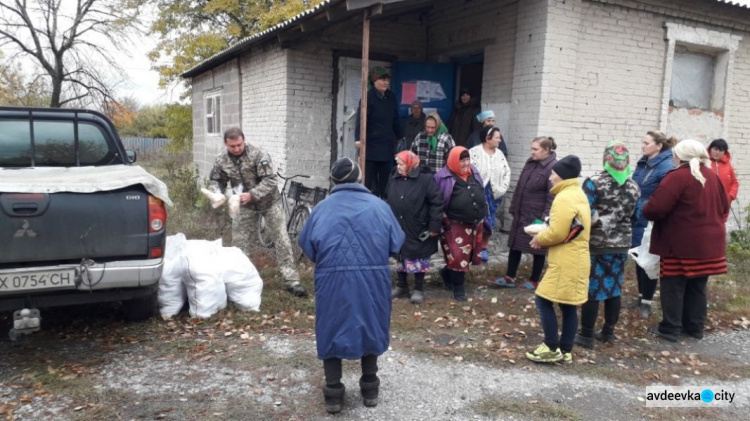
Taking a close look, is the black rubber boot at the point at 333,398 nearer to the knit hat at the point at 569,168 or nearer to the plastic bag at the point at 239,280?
the plastic bag at the point at 239,280

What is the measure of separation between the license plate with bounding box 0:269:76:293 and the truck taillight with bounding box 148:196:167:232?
23.8 inches

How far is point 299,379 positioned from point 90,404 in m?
1.32

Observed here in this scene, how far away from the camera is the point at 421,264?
546 centimetres

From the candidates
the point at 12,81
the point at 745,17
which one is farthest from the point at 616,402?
the point at 12,81

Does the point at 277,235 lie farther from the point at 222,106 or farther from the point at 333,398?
the point at 222,106

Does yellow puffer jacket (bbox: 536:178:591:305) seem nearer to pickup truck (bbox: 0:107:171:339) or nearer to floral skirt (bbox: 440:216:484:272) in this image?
floral skirt (bbox: 440:216:484:272)

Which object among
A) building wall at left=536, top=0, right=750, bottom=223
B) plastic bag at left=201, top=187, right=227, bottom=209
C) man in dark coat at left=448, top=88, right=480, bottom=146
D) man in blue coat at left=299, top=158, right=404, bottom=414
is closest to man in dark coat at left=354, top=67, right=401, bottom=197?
man in dark coat at left=448, top=88, right=480, bottom=146

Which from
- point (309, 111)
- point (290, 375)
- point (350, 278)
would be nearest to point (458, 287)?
point (290, 375)

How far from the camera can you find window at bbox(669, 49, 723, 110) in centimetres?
828

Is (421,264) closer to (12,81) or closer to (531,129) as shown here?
(531,129)

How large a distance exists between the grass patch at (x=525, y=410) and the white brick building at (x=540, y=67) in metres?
4.27

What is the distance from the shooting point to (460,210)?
17.6 ft

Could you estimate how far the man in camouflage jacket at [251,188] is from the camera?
212 inches

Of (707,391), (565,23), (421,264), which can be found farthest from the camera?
(565,23)
